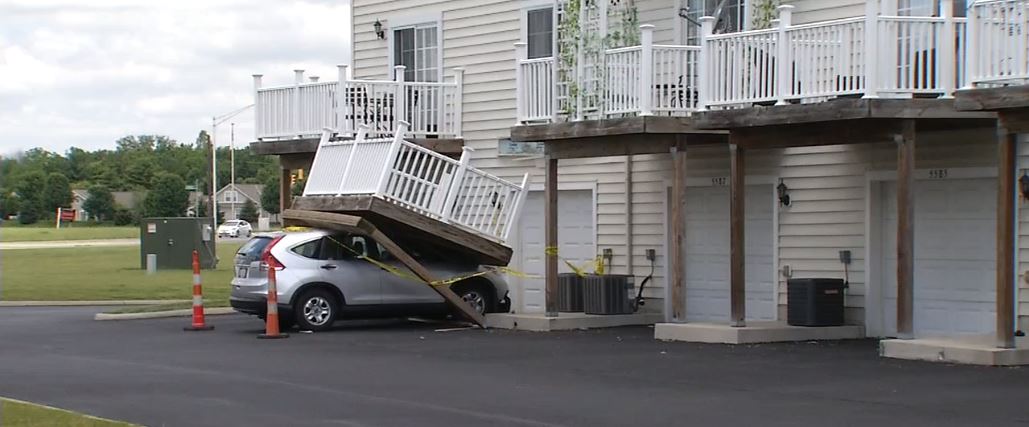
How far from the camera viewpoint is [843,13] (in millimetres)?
19000

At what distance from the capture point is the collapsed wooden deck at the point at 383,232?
20.5 m

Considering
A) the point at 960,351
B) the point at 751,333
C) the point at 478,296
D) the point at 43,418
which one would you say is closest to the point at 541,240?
the point at 478,296

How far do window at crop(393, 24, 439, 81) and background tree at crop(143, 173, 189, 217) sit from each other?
290 feet

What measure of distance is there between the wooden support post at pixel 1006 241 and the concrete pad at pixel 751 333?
3.54 m

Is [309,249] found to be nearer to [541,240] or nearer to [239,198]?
[541,240]

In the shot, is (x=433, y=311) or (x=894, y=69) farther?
(x=433, y=311)

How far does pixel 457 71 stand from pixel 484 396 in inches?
494

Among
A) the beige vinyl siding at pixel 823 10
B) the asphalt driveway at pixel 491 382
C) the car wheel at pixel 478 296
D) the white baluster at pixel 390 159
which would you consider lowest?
Answer: the asphalt driveway at pixel 491 382

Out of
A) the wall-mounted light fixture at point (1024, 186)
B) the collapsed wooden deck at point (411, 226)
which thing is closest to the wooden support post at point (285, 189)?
the collapsed wooden deck at point (411, 226)

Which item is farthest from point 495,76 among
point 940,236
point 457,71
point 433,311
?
point 940,236

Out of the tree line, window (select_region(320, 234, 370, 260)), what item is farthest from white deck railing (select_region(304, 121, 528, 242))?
the tree line

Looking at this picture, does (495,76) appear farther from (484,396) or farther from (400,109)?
(484,396)

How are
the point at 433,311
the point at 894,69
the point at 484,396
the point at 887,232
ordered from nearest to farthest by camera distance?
1. the point at 484,396
2. the point at 894,69
3. the point at 887,232
4. the point at 433,311

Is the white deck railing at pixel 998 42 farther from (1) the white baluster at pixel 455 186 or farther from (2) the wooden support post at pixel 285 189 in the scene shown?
(2) the wooden support post at pixel 285 189
